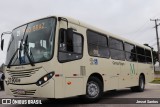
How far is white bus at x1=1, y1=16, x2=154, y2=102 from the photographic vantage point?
7.53m

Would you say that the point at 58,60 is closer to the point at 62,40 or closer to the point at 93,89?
the point at 62,40

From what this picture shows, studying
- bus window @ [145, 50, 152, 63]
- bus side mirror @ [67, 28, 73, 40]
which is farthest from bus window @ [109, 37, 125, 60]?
bus window @ [145, 50, 152, 63]

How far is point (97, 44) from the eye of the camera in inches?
398

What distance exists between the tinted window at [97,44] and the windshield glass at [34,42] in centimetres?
201

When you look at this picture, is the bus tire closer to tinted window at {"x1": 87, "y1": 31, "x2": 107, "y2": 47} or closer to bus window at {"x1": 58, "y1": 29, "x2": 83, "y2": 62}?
tinted window at {"x1": 87, "y1": 31, "x2": 107, "y2": 47}

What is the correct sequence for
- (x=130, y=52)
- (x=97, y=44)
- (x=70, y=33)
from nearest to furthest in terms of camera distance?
(x=70, y=33), (x=97, y=44), (x=130, y=52)

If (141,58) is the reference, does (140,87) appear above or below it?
below

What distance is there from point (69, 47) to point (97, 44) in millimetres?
2126

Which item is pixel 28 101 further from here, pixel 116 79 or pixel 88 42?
pixel 116 79

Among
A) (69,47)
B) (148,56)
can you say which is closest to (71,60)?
(69,47)

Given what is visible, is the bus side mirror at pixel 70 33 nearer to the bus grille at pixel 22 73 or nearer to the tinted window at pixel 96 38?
the bus grille at pixel 22 73

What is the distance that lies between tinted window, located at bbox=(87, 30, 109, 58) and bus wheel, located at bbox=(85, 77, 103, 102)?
991mm

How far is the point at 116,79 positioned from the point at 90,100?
246cm

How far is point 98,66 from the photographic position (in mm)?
9867
